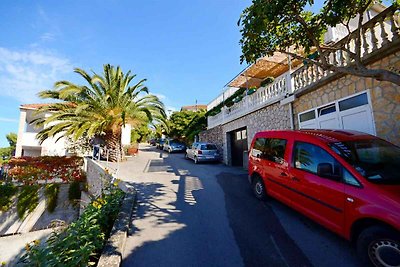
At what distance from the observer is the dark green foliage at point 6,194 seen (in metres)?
10.5

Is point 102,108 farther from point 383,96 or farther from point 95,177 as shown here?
point 383,96

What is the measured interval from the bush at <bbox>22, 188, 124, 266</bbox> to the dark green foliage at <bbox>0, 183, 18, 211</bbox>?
33.8 feet

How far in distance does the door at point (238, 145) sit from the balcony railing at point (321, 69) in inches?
45.9

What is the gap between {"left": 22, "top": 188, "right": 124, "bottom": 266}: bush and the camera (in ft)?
8.37

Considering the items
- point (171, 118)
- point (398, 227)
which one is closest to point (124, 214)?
point (398, 227)

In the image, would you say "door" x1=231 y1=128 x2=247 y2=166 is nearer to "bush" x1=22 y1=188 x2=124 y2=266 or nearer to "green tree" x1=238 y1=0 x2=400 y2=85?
"green tree" x1=238 y1=0 x2=400 y2=85

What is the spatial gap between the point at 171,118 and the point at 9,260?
24.5m

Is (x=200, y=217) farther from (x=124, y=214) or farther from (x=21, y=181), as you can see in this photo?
(x=21, y=181)

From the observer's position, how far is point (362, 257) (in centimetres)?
276

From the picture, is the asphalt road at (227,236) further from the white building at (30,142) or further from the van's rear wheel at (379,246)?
the white building at (30,142)

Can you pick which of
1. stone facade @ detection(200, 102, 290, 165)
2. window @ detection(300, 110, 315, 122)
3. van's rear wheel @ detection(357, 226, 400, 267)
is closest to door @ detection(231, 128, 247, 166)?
stone facade @ detection(200, 102, 290, 165)

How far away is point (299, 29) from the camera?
5.77 meters

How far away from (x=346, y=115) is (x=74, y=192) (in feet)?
45.8

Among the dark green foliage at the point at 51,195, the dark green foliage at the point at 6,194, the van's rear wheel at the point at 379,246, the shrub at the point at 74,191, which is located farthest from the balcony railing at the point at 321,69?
the dark green foliage at the point at 6,194
